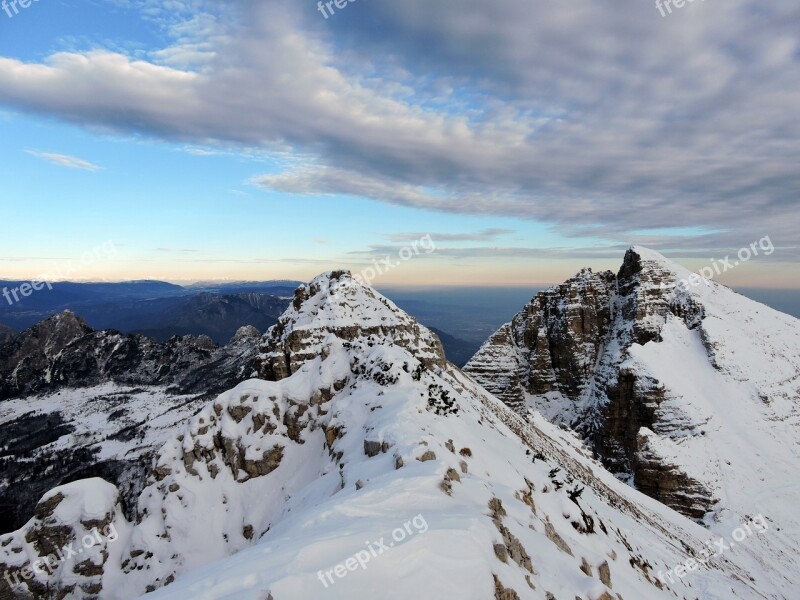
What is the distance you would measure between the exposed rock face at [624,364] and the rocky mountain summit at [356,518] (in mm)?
27040

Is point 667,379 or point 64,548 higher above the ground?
point 64,548

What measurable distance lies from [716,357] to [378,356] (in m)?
122

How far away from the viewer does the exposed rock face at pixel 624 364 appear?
10594 cm

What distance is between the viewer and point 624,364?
416ft

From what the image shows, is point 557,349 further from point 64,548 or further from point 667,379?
point 64,548

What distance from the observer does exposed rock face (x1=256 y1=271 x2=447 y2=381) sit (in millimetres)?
91938

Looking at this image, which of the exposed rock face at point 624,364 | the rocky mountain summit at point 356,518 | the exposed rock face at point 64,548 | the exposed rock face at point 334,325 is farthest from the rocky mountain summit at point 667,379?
the exposed rock face at point 64,548

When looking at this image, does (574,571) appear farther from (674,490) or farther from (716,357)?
(716,357)

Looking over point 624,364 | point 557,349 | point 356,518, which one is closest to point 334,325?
point 356,518

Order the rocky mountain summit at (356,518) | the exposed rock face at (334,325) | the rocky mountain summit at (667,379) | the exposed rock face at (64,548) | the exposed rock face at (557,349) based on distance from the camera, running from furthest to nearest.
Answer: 1. the exposed rock face at (557,349)
2. the rocky mountain summit at (667,379)
3. the exposed rock face at (334,325)
4. the exposed rock face at (64,548)
5. the rocky mountain summit at (356,518)

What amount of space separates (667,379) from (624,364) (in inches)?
456

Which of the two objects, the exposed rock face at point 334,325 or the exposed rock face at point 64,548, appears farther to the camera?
the exposed rock face at point 334,325

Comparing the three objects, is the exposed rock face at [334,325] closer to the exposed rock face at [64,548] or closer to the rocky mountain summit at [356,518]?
the rocky mountain summit at [356,518]

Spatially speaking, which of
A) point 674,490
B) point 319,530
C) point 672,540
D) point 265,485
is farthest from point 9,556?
point 674,490
